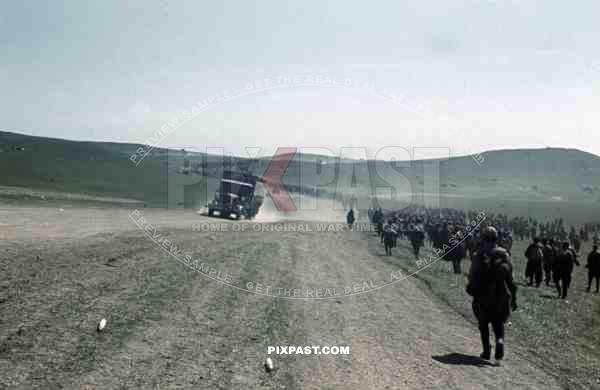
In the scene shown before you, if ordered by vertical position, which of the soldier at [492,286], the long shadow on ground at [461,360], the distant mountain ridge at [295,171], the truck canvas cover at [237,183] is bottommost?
the long shadow on ground at [461,360]

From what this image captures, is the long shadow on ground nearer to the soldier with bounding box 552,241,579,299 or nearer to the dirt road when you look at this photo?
the dirt road

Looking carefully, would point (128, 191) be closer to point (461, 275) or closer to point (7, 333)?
point (461, 275)

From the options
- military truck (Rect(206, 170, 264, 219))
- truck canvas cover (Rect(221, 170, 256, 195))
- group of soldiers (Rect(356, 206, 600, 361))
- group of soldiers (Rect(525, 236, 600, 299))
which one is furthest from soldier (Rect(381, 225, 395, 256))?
truck canvas cover (Rect(221, 170, 256, 195))

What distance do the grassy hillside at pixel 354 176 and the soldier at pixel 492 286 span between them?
123 feet

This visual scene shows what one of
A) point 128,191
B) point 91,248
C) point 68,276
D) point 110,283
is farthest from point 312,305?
point 128,191

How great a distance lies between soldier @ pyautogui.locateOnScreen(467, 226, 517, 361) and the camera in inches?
307

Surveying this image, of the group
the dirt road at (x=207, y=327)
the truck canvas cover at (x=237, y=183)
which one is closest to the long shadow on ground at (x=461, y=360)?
the dirt road at (x=207, y=327)

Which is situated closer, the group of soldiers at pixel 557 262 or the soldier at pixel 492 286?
the soldier at pixel 492 286

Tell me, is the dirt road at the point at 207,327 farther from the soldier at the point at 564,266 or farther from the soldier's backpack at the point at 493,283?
the soldier at the point at 564,266

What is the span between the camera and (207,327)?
8.68m

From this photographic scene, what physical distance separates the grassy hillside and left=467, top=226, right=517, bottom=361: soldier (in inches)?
1480

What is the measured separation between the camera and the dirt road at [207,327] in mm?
6578

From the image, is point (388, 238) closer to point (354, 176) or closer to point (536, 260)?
point (536, 260)

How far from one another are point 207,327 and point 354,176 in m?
117
